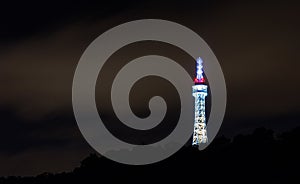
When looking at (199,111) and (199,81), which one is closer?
(199,111)

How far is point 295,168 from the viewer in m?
70.7

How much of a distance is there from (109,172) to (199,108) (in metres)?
67.1

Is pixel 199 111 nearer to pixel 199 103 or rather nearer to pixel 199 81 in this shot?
pixel 199 103

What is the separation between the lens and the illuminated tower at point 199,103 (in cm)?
15020

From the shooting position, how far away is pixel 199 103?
518ft

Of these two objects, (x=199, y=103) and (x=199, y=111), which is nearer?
(x=199, y=111)

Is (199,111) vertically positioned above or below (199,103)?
below

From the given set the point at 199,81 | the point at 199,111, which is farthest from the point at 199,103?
the point at 199,81

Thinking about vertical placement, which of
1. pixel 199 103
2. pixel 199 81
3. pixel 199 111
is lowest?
pixel 199 111

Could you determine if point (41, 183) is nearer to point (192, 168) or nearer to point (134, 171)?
point (134, 171)

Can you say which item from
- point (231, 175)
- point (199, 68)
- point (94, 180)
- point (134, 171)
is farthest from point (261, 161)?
point (199, 68)

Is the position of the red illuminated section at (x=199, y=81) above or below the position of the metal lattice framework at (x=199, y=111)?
above

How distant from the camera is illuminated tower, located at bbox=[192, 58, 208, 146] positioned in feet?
493

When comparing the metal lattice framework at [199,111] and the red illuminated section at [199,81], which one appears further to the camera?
the red illuminated section at [199,81]
